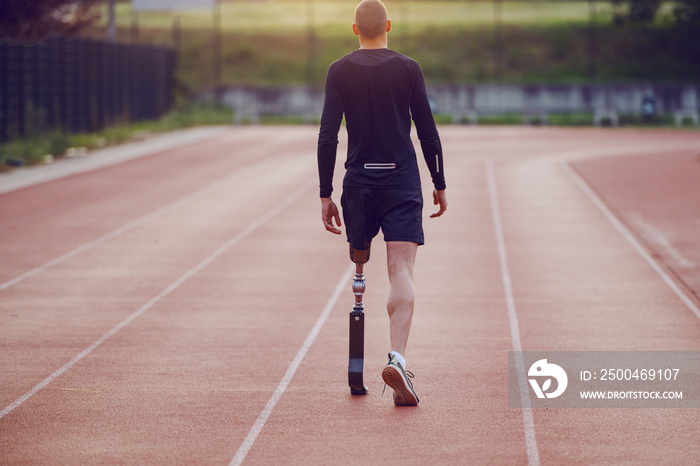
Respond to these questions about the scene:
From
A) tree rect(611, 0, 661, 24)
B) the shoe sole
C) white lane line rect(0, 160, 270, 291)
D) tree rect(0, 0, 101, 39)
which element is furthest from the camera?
tree rect(611, 0, 661, 24)

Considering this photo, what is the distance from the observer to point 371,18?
562 centimetres

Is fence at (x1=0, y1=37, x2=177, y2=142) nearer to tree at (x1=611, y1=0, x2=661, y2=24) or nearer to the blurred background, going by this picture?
the blurred background

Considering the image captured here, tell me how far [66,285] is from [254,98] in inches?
1326

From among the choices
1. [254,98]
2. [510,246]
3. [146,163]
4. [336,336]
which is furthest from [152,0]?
[336,336]

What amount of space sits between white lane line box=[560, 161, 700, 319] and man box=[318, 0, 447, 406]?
3662mm

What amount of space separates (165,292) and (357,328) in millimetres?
3923

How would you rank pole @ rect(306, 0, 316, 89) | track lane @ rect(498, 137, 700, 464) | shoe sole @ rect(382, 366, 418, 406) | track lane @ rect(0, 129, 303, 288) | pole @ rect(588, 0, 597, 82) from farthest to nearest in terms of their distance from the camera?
pole @ rect(306, 0, 316, 89)
pole @ rect(588, 0, 597, 82)
track lane @ rect(0, 129, 303, 288)
shoe sole @ rect(382, 366, 418, 406)
track lane @ rect(498, 137, 700, 464)

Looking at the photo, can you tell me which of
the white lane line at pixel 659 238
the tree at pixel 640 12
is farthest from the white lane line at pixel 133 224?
the tree at pixel 640 12

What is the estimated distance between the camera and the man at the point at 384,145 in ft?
18.3

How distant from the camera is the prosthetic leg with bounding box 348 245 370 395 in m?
5.72

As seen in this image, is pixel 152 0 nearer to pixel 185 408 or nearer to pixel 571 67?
pixel 571 67

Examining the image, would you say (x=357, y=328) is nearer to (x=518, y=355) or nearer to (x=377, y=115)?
(x=377, y=115)

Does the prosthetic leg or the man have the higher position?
the man

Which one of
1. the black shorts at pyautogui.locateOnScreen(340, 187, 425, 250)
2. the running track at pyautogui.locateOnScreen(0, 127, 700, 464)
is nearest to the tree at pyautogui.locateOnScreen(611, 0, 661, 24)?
the running track at pyautogui.locateOnScreen(0, 127, 700, 464)
